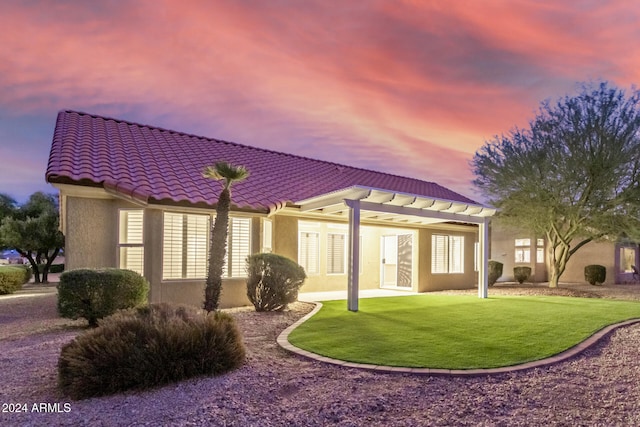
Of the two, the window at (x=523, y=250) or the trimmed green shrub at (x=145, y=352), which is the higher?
the window at (x=523, y=250)

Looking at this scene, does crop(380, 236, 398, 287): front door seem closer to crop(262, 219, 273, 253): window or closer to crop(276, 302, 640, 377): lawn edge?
crop(262, 219, 273, 253): window

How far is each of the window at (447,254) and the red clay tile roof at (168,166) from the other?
147 inches

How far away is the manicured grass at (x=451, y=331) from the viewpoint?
6.16 meters

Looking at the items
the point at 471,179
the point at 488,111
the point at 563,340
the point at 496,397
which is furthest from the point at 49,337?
the point at 471,179

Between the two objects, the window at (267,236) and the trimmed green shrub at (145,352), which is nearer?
the trimmed green shrub at (145,352)

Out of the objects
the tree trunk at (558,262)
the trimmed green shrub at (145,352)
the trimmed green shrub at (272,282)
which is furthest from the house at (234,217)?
the trimmed green shrub at (145,352)

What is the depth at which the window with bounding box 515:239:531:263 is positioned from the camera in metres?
25.9

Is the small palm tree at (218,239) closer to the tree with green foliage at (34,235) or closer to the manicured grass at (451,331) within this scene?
the manicured grass at (451,331)

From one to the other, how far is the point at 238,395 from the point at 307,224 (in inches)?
464

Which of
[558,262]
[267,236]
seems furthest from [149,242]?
[558,262]

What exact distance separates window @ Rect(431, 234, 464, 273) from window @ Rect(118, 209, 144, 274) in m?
11.9

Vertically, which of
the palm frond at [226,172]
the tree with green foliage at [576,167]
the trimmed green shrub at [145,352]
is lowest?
the trimmed green shrub at [145,352]

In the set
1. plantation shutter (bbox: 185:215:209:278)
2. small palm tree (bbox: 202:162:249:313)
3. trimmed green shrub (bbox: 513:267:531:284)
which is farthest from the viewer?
trimmed green shrub (bbox: 513:267:531:284)

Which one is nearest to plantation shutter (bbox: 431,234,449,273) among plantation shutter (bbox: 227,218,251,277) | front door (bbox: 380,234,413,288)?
front door (bbox: 380,234,413,288)
